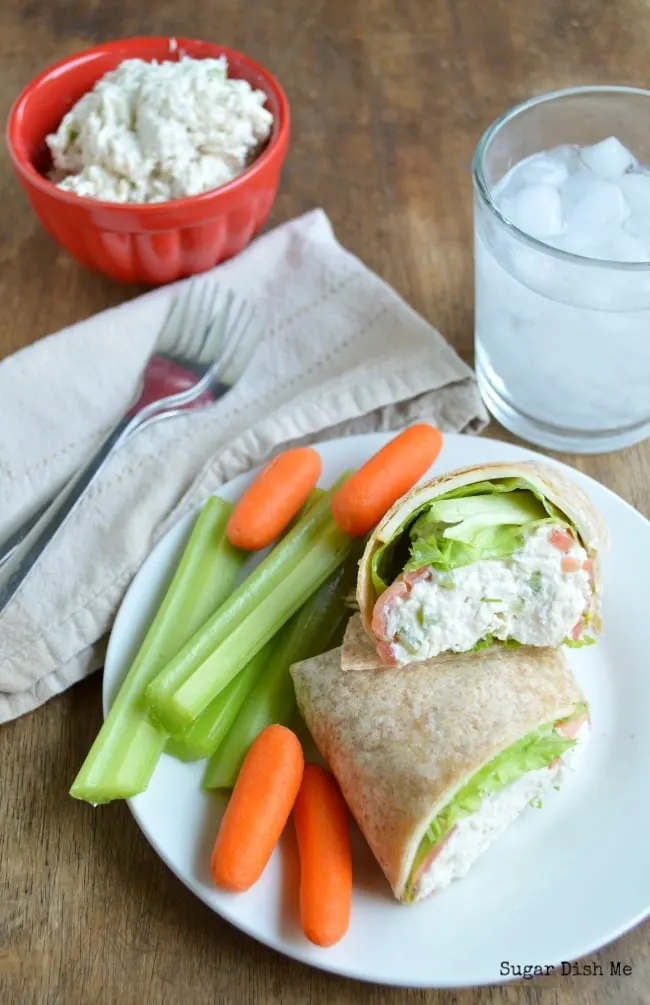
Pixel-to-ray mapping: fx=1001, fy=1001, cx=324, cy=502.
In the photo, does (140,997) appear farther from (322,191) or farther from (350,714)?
(322,191)

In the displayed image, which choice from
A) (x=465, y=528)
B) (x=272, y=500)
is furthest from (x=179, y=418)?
(x=465, y=528)

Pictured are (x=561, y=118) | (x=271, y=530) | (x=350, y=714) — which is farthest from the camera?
(x=561, y=118)

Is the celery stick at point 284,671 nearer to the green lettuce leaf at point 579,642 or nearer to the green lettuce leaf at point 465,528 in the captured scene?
the green lettuce leaf at point 465,528

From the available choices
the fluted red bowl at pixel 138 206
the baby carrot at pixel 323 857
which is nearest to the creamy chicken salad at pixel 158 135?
the fluted red bowl at pixel 138 206

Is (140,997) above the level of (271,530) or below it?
below

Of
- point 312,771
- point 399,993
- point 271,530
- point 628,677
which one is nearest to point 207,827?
point 312,771

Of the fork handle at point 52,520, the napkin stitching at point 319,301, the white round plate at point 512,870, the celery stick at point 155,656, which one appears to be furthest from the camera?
the napkin stitching at point 319,301
